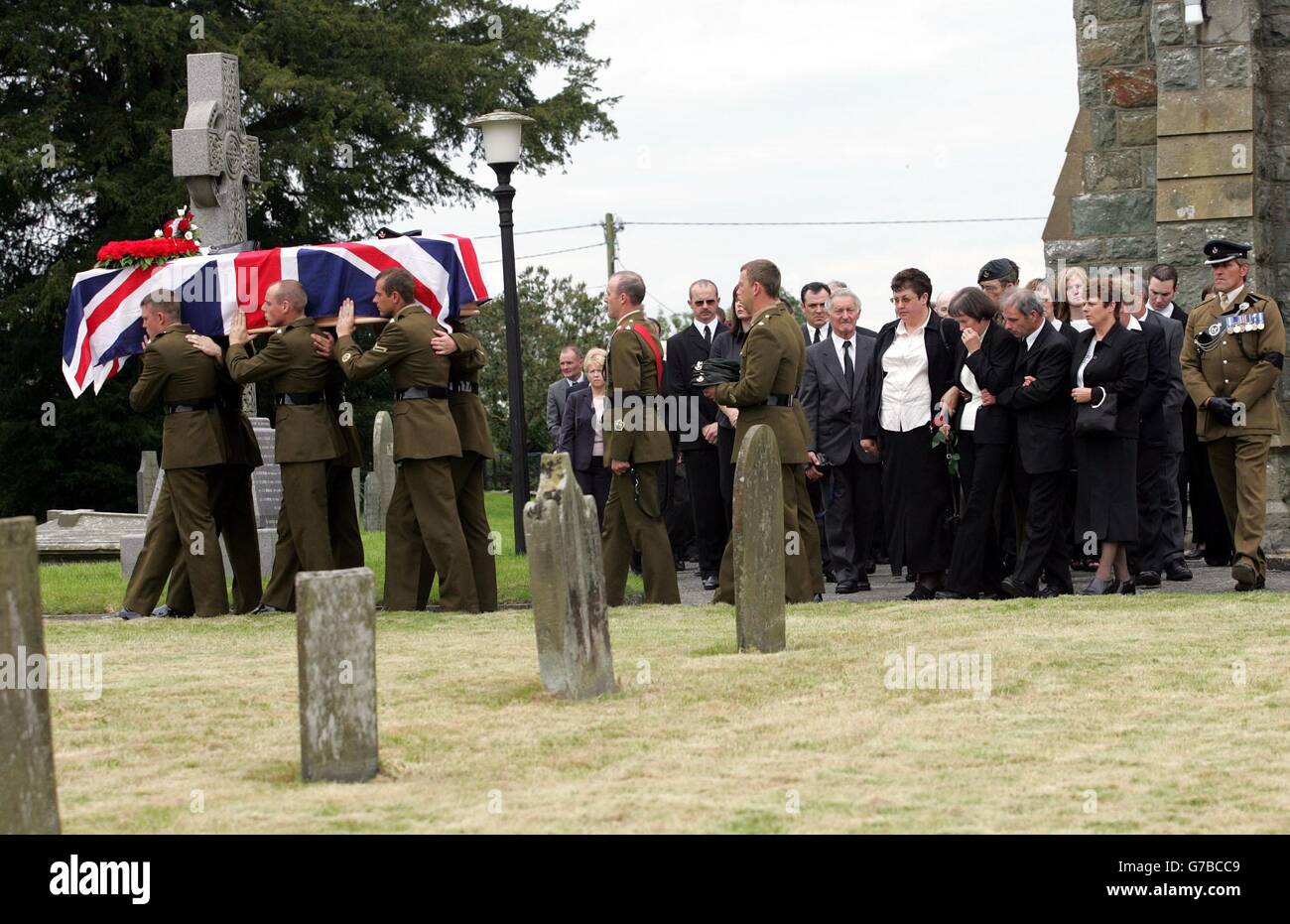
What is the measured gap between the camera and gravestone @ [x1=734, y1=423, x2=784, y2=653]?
8.98 m

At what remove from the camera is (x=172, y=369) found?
1191 cm

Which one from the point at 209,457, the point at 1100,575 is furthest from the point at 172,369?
the point at 1100,575

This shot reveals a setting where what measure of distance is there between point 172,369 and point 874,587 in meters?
4.97

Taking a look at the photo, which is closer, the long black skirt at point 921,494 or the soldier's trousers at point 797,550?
the soldier's trousers at point 797,550

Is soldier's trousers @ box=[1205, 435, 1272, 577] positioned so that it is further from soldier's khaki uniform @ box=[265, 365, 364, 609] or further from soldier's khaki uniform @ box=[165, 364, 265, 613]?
soldier's khaki uniform @ box=[165, 364, 265, 613]

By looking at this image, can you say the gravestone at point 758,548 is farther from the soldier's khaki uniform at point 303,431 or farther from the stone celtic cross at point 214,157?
the stone celtic cross at point 214,157

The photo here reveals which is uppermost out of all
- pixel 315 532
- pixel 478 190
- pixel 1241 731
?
pixel 478 190

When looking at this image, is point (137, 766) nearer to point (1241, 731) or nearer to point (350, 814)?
point (350, 814)

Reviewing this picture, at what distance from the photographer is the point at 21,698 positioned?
5.45 meters

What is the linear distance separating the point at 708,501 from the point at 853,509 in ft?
3.31

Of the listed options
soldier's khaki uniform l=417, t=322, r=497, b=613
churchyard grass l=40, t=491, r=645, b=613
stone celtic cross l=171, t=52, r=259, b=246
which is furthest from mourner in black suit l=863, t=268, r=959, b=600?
stone celtic cross l=171, t=52, r=259, b=246

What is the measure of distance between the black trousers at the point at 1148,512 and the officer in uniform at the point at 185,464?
583 cm

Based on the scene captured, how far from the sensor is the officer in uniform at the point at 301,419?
11.7 m

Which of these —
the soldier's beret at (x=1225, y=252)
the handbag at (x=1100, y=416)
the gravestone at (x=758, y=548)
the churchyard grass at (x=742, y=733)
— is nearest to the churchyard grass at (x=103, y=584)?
the churchyard grass at (x=742, y=733)
